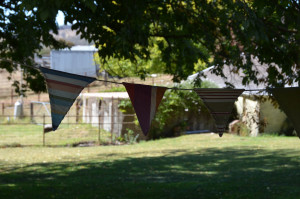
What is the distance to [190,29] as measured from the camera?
9.70m

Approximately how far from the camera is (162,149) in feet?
61.8

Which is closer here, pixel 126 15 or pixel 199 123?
pixel 126 15

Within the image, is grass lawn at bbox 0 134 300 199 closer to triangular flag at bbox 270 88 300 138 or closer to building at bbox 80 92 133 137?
building at bbox 80 92 133 137

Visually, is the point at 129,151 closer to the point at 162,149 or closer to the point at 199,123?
the point at 162,149

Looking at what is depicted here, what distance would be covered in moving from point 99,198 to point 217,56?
4.04 m

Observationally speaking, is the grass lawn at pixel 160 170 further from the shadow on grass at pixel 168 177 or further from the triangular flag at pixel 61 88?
the triangular flag at pixel 61 88

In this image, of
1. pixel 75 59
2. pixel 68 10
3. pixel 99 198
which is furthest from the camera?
pixel 75 59

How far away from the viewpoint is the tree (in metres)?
7.04

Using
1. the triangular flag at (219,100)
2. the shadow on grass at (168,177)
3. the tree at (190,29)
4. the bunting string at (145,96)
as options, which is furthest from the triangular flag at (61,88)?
the shadow on grass at (168,177)

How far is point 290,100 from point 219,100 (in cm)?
94

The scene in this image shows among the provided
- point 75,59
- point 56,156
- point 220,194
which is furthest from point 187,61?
point 75,59

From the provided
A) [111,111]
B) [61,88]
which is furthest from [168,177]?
[111,111]

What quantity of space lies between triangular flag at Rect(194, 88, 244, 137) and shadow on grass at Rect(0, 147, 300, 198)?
8.19 ft

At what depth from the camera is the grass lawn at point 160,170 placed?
28.9ft
